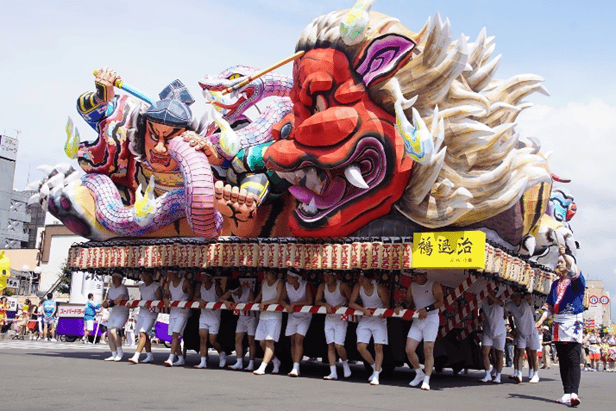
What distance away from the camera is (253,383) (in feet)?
37.5

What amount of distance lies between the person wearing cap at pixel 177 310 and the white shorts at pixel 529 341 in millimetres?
6637

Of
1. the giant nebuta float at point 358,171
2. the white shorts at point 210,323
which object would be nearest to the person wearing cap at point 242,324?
the white shorts at point 210,323

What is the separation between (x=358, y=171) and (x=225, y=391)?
488 centimetres

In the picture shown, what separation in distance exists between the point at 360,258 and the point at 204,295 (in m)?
4.01

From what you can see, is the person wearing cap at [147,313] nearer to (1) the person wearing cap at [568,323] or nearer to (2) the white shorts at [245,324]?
(2) the white shorts at [245,324]

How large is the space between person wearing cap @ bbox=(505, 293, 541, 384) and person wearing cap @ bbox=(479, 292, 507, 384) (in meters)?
0.55

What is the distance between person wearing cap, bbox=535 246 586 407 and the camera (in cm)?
1036

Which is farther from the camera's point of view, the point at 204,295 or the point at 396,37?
the point at 204,295

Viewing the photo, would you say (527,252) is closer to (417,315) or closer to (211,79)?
(417,315)

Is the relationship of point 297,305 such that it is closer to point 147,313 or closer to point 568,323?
point 147,313

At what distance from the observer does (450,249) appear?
476 inches

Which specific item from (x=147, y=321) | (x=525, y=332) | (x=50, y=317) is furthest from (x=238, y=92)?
(x=50, y=317)

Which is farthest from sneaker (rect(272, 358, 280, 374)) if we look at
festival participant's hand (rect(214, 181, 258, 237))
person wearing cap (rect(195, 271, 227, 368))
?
festival participant's hand (rect(214, 181, 258, 237))

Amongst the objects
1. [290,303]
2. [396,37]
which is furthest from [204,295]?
[396,37]
